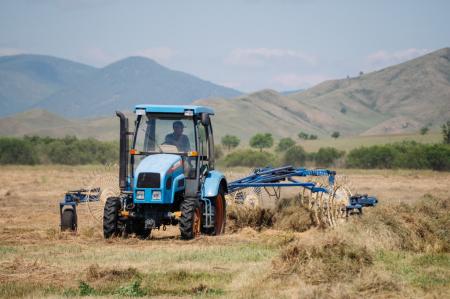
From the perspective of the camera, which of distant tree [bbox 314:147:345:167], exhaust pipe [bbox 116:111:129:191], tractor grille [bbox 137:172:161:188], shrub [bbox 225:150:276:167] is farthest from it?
shrub [bbox 225:150:276:167]

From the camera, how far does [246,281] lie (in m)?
11.9

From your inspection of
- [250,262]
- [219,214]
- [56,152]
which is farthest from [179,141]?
[56,152]

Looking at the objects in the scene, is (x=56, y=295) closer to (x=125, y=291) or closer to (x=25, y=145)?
(x=125, y=291)

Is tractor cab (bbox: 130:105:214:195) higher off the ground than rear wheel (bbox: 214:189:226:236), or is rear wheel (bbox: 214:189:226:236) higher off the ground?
tractor cab (bbox: 130:105:214:195)

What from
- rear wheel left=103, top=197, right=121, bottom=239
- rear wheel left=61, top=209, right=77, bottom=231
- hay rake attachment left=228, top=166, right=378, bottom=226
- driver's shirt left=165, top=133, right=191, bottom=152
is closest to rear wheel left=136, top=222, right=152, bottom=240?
rear wheel left=103, top=197, right=121, bottom=239

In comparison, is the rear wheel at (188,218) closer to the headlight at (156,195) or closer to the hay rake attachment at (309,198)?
the headlight at (156,195)

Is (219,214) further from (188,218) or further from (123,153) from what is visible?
(123,153)

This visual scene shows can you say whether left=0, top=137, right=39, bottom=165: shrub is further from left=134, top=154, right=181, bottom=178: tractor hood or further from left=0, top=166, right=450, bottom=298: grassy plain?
left=134, top=154, right=181, bottom=178: tractor hood

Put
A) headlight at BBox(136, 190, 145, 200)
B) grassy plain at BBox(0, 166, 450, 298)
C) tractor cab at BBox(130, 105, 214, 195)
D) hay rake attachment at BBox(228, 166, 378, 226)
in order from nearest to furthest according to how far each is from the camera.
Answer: grassy plain at BBox(0, 166, 450, 298) < headlight at BBox(136, 190, 145, 200) < tractor cab at BBox(130, 105, 214, 195) < hay rake attachment at BBox(228, 166, 378, 226)

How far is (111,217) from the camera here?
1689 centimetres

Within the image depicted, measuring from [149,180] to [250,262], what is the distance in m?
3.26

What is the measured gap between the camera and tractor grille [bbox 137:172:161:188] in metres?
16.4

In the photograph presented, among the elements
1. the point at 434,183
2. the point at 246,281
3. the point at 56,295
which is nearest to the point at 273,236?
the point at 246,281

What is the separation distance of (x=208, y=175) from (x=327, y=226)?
3.32 meters
